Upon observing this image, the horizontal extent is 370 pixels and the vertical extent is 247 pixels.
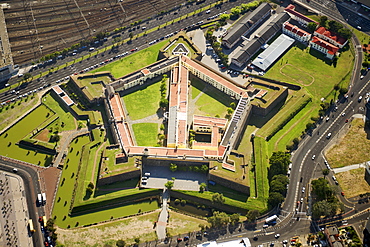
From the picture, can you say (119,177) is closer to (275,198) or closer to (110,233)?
(110,233)

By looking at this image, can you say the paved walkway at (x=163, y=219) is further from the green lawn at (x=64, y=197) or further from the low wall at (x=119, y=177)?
the green lawn at (x=64, y=197)

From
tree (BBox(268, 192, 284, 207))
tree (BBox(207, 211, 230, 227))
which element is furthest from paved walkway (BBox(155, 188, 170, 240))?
tree (BBox(268, 192, 284, 207))

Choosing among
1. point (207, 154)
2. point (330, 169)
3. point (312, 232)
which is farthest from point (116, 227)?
point (330, 169)

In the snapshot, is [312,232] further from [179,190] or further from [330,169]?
[179,190]

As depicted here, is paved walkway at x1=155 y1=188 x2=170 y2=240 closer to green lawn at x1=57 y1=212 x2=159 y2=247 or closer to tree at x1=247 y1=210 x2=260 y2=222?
green lawn at x1=57 y1=212 x2=159 y2=247

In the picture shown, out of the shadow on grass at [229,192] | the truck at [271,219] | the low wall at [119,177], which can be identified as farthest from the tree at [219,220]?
the low wall at [119,177]

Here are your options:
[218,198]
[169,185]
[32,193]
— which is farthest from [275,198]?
[32,193]

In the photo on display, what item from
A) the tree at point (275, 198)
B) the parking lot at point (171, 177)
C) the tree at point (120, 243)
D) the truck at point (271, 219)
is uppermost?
the parking lot at point (171, 177)
